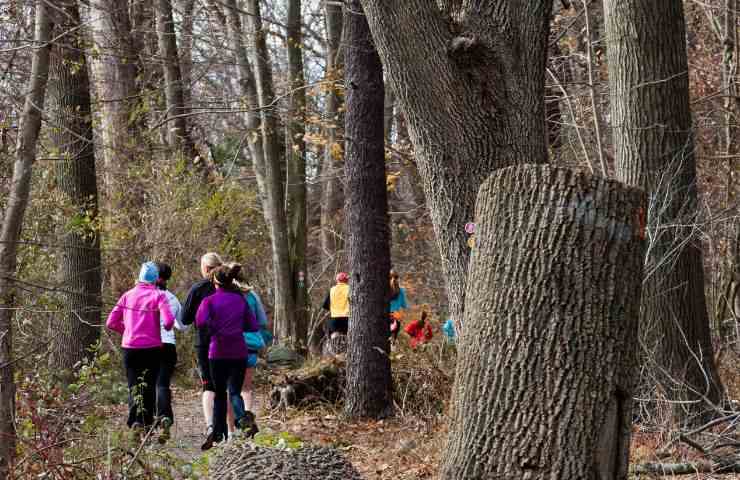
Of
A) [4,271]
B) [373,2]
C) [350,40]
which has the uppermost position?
[350,40]

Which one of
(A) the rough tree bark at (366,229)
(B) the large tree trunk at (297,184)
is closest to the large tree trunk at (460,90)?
(A) the rough tree bark at (366,229)

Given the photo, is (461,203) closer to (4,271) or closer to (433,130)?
(433,130)

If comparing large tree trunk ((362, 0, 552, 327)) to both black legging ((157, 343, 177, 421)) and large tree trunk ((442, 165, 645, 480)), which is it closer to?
large tree trunk ((442, 165, 645, 480))

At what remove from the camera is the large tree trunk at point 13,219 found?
19.2ft

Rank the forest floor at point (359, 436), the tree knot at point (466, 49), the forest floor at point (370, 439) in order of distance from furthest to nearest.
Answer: the forest floor at point (359, 436) < the forest floor at point (370, 439) < the tree knot at point (466, 49)

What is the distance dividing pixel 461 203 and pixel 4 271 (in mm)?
2905

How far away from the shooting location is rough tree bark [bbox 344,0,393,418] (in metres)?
10.3

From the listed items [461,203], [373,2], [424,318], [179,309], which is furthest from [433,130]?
[424,318]

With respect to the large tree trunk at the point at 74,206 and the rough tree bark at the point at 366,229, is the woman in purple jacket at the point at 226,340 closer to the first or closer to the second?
the rough tree bark at the point at 366,229

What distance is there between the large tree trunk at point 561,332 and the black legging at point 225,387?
4635 mm

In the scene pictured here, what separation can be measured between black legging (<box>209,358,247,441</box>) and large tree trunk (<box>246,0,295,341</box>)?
295 inches

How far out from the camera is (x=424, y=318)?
11.2 meters

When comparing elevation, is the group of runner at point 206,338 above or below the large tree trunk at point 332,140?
below

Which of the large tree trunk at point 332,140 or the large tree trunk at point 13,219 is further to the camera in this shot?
the large tree trunk at point 332,140
